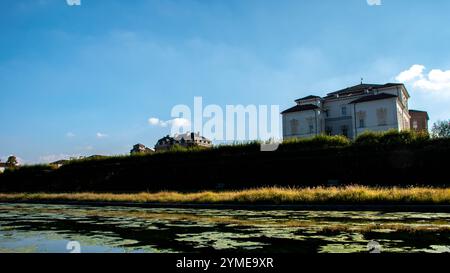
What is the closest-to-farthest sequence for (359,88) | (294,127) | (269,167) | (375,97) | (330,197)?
(330,197), (269,167), (375,97), (294,127), (359,88)

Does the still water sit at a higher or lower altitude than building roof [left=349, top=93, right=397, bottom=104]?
lower

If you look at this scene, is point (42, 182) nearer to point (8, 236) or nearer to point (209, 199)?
point (209, 199)

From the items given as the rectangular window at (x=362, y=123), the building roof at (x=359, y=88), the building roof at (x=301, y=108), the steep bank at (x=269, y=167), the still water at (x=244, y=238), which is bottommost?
the still water at (x=244, y=238)

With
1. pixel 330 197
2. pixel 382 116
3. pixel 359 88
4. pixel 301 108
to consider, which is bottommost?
pixel 330 197

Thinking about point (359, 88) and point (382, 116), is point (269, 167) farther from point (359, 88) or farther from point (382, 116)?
point (359, 88)

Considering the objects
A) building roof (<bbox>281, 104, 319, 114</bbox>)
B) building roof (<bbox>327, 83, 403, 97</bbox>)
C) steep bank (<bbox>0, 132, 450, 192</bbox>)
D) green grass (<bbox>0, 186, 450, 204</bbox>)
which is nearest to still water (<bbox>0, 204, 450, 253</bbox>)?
green grass (<bbox>0, 186, 450, 204</bbox>)

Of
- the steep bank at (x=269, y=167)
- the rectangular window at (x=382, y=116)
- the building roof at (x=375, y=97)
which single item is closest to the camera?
the steep bank at (x=269, y=167)

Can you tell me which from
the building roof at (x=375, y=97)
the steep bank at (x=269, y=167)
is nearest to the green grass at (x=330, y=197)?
the steep bank at (x=269, y=167)

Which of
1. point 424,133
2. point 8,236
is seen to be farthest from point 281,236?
point 424,133

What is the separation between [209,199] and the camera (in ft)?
63.8

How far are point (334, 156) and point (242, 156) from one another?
7.33 m

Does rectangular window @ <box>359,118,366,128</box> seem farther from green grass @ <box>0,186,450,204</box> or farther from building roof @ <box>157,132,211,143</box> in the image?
building roof @ <box>157,132,211,143</box>

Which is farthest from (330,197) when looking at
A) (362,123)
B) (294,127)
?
(294,127)

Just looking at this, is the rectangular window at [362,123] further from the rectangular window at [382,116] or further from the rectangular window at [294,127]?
the rectangular window at [294,127]
